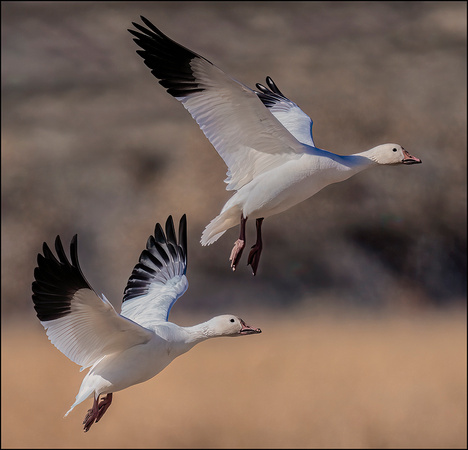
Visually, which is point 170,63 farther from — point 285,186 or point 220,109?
point 285,186

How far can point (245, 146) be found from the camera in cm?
573

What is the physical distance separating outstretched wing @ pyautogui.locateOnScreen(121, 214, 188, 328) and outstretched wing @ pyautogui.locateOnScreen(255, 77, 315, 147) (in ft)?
2.93

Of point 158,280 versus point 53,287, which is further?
point 158,280

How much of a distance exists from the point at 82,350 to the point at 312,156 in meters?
1.60

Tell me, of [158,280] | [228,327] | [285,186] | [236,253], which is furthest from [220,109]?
[158,280]

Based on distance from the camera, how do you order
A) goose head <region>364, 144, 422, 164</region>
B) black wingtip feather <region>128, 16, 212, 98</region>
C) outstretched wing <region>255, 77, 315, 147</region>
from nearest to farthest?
black wingtip feather <region>128, 16, 212, 98</region> → goose head <region>364, 144, 422, 164</region> → outstretched wing <region>255, 77, 315, 147</region>

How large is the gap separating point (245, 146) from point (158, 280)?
1300 mm

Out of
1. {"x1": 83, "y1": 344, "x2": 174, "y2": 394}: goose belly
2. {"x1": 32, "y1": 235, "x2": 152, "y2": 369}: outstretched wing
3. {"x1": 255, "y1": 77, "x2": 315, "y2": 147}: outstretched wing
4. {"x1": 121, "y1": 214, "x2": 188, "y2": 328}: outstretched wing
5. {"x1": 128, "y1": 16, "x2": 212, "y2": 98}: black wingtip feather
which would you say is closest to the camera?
{"x1": 32, "y1": 235, "x2": 152, "y2": 369}: outstretched wing

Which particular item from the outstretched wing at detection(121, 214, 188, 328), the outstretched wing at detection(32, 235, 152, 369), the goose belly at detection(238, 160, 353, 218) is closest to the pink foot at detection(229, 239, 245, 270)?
the goose belly at detection(238, 160, 353, 218)

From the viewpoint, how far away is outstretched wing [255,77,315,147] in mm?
6555

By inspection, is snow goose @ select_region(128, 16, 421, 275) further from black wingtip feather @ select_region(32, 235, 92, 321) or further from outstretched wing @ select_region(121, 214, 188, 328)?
black wingtip feather @ select_region(32, 235, 92, 321)

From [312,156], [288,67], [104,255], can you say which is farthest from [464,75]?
[312,156]

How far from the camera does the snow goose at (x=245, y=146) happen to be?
5527 mm

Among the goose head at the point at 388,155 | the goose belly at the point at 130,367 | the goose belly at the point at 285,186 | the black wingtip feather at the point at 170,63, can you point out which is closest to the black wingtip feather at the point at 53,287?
the goose belly at the point at 130,367
